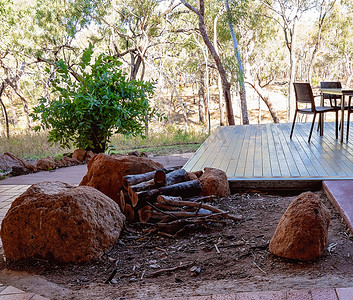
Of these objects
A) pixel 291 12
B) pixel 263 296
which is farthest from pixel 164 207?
pixel 291 12

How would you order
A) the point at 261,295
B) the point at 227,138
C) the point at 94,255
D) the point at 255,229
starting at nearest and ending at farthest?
the point at 261,295 → the point at 94,255 → the point at 255,229 → the point at 227,138

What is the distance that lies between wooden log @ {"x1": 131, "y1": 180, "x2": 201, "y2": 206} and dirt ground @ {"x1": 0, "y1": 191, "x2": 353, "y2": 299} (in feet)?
0.86

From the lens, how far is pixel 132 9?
1238cm

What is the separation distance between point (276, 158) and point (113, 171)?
6.43 ft

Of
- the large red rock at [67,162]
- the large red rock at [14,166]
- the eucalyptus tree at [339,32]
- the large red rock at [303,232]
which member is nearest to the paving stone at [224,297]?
the large red rock at [303,232]

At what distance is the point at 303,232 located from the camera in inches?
79.5

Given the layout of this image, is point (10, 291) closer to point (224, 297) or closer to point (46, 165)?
point (224, 297)

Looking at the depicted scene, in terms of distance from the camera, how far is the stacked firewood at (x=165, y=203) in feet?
8.98

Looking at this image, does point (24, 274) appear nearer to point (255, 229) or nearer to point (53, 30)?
point (255, 229)

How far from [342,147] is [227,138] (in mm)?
1827

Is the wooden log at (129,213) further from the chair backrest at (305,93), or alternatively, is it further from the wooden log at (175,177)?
the chair backrest at (305,93)

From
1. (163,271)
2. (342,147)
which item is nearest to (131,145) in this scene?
(342,147)

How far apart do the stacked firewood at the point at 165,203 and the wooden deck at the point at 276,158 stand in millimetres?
667

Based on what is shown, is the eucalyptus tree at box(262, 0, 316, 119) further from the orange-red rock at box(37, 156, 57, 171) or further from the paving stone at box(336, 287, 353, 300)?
the paving stone at box(336, 287, 353, 300)
